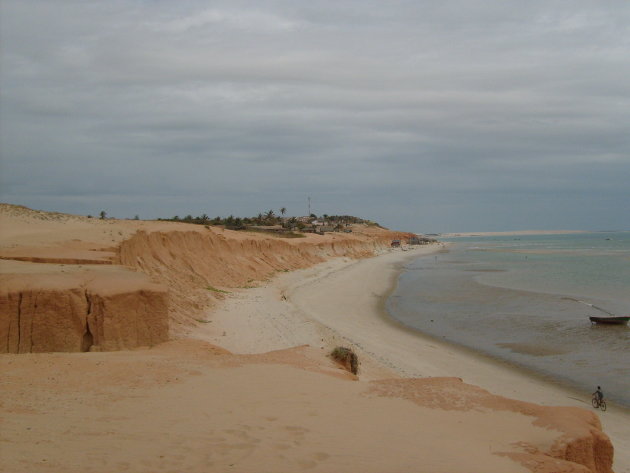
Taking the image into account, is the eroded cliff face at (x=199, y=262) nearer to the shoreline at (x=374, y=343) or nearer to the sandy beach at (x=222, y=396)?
the sandy beach at (x=222, y=396)

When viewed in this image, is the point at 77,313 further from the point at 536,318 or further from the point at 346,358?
the point at 536,318

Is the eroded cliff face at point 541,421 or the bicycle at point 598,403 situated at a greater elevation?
the eroded cliff face at point 541,421

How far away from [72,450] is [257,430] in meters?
2.21

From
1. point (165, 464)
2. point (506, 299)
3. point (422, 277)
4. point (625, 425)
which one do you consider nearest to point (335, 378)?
point (165, 464)

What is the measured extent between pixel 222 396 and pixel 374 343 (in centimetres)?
1192

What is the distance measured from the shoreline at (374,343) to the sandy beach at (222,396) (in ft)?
0.37

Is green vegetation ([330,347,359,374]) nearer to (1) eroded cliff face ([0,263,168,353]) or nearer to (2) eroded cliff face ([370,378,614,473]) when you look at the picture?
(2) eroded cliff face ([370,378,614,473])

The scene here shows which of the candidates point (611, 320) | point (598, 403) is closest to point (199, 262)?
point (611, 320)

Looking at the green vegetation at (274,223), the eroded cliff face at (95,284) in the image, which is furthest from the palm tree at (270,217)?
the eroded cliff face at (95,284)

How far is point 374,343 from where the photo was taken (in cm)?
1962

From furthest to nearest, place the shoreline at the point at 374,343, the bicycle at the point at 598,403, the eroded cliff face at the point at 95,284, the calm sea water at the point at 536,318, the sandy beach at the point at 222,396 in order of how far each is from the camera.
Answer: the calm sea water at the point at 536,318 → the shoreline at the point at 374,343 → the bicycle at the point at 598,403 → the eroded cliff face at the point at 95,284 → the sandy beach at the point at 222,396

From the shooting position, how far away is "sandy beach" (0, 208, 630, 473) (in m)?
6.13

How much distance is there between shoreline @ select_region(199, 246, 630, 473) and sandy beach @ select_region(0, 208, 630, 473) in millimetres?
112

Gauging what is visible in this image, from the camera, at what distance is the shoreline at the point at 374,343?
14.4 m
